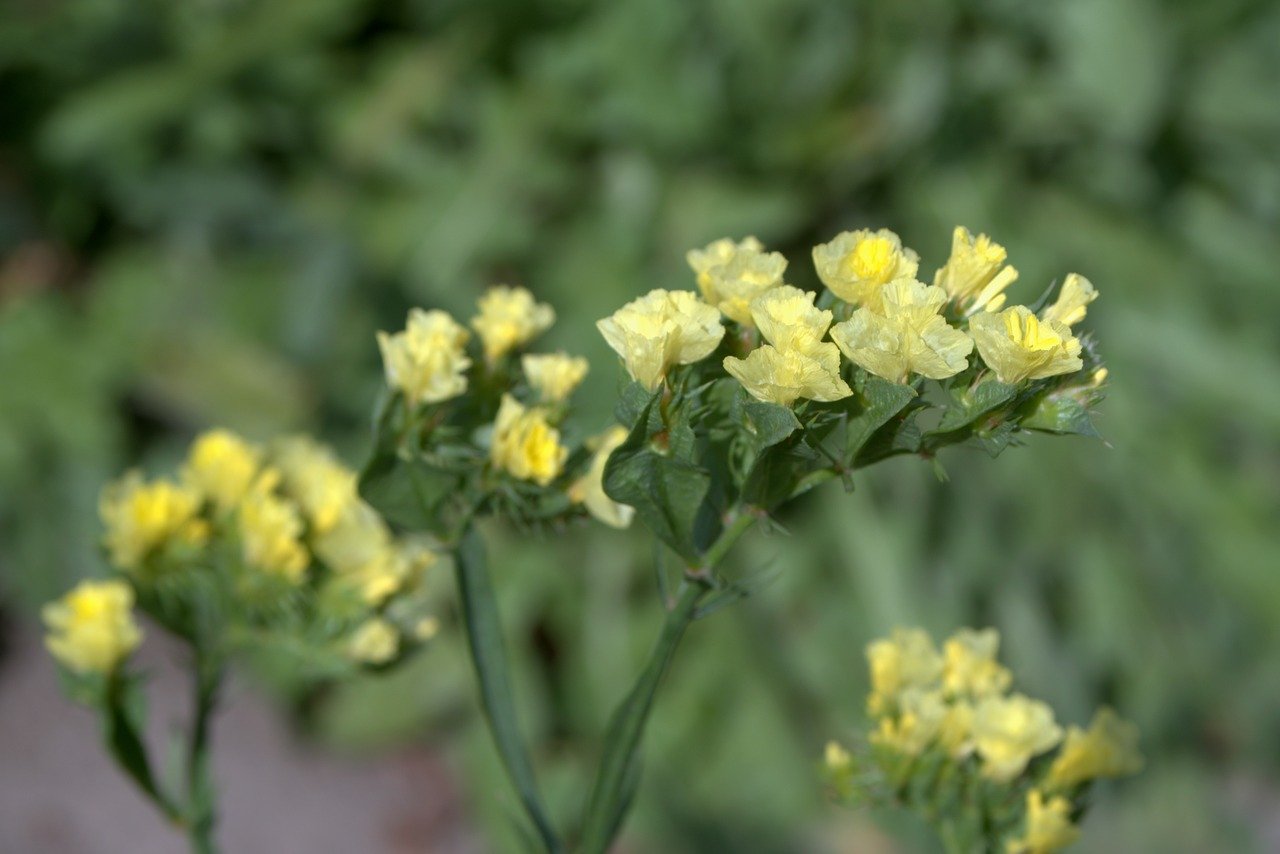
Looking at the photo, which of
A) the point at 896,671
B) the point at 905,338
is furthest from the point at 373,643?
the point at 905,338

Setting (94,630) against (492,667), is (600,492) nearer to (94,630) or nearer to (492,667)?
(492,667)

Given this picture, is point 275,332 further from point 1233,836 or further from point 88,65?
point 1233,836

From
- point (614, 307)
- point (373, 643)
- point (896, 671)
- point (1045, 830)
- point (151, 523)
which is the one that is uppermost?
point (614, 307)

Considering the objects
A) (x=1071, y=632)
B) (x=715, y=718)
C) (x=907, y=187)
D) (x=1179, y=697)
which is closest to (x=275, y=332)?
(x=715, y=718)

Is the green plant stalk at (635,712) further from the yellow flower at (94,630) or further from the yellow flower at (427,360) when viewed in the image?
the yellow flower at (94,630)

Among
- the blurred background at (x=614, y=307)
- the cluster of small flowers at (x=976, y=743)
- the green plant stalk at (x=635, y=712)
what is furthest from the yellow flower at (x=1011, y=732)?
the blurred background at (x=614, y=307)

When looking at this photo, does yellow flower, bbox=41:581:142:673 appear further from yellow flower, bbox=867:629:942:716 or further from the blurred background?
the blurred background
